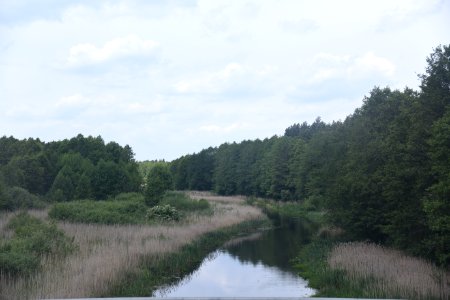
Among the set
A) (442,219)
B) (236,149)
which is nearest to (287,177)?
(236,149)

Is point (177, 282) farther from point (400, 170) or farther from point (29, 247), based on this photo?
point (400, 170)

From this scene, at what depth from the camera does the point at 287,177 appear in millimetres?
80188

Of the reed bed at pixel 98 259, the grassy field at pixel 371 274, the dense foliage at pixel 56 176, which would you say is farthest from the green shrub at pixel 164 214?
the grassy field at pixel 371 274

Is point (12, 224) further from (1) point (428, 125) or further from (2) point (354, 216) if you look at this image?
(1) point (428, 125)

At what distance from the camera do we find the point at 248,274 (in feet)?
79.7

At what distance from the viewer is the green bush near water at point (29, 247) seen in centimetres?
1681

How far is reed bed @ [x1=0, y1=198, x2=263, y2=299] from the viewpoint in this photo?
15508 millimetres

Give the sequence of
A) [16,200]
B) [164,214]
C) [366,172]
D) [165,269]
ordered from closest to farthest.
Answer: [165,269]
[366,172]
[164,214]
[16,200]

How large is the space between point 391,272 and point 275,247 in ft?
49.8

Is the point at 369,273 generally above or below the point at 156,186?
below

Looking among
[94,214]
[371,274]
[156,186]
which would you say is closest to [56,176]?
[156,186]

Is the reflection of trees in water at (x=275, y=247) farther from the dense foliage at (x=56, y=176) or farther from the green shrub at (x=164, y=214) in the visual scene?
the dense foliage at (x=56, y=176)

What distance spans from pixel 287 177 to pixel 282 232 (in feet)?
126

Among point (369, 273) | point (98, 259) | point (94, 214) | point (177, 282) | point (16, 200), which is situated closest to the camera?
point (369, 273)
